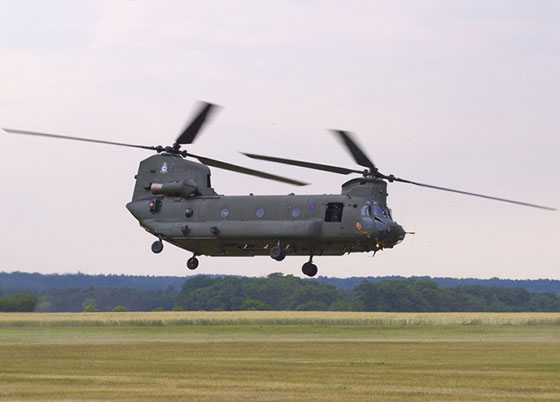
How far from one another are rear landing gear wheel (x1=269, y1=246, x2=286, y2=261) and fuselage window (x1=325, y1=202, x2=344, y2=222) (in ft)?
9.37

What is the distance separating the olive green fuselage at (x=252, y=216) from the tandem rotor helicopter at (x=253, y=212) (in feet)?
0.16

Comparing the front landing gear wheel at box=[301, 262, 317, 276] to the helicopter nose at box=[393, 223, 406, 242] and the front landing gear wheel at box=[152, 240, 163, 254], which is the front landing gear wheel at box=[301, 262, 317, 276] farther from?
the front landing gear wheel at box=[152, 240, 163, 254]

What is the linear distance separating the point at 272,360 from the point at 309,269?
634 cm

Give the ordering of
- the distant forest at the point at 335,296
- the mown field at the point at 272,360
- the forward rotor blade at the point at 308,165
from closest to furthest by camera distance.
→ the mown field at the point at 272,360, the forward rotor blade at the point at 308,165, the distant forest at the point at 335,296

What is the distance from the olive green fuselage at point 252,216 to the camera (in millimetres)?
59062

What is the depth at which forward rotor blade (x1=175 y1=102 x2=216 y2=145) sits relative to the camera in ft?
204

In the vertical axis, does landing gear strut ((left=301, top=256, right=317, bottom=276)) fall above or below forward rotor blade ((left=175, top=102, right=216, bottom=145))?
below

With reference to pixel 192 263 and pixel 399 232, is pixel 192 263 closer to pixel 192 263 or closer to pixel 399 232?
pixel 192 263

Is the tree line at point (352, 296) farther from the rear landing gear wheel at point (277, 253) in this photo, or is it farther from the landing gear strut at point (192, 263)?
the rear landing gear wheel at point (277, 253)

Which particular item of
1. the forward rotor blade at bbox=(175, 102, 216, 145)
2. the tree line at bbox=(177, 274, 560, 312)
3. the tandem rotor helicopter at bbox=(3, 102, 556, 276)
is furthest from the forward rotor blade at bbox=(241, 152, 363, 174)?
the tree line at bbox=(177, 274, 560, 312)

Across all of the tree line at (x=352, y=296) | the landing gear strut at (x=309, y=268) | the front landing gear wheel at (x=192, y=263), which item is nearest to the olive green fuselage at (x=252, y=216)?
the front landing gear wheel at (x=192, y=263)

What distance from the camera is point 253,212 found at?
6059cm

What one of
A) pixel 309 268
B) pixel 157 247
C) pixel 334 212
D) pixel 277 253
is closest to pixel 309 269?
pixel 309 268

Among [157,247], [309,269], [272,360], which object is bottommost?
[272,360]
